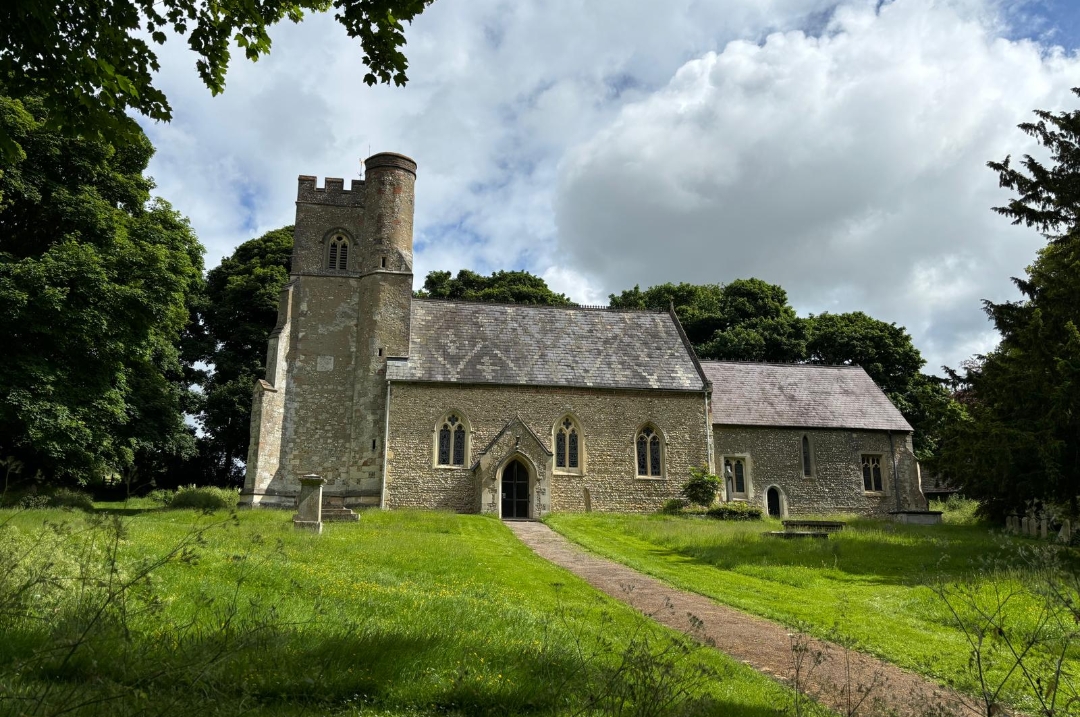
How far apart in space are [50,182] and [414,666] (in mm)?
22689

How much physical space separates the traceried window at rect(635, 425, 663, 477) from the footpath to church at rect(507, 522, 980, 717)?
14.4 meters

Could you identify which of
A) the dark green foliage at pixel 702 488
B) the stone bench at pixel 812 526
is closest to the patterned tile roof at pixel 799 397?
the dark green foliage at pixel 702 488

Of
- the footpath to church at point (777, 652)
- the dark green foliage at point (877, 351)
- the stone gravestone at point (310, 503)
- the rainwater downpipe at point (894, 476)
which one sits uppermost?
the dark green foliage at point (877, 351)

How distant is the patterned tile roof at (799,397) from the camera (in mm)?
32344

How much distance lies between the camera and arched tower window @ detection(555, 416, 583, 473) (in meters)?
28.7

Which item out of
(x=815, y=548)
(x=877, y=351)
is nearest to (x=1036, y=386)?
(x=815, y=548)

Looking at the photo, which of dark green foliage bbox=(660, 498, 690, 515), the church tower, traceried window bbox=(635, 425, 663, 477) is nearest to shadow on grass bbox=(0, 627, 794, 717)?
the church tower

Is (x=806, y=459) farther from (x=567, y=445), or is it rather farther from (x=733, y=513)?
(x=567, y=445)

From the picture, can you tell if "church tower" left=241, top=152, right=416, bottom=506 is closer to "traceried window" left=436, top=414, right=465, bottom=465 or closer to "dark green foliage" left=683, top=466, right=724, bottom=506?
"traceried window" left=436, top=414, right=465, bottom=465

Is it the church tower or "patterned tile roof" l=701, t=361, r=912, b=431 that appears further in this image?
"patterned tile roof" l=701, t=361, r=912, b=431

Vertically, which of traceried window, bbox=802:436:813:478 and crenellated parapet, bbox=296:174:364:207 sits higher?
crenellated parapet, bbox=296:174:364:207

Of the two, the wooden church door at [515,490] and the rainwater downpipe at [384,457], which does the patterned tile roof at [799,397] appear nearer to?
the wooden church door at [515,490]

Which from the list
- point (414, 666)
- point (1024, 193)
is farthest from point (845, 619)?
point (1024, 193)

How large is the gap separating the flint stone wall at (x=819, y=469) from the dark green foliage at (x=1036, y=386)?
1036cm
